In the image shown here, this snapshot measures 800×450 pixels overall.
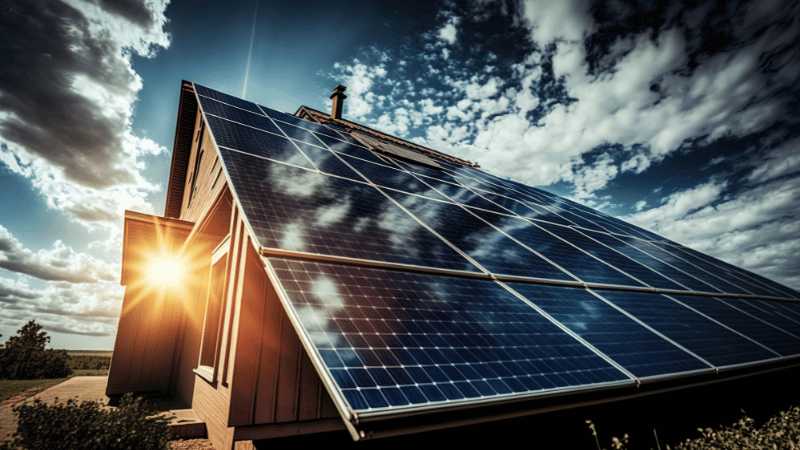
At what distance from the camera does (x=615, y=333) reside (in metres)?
4.45

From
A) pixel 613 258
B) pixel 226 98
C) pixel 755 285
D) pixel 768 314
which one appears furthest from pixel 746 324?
pixel 226 98

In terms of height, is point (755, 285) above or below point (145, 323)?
above

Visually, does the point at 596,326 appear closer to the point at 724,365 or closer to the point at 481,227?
the point at 724,365

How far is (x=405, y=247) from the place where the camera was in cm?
465

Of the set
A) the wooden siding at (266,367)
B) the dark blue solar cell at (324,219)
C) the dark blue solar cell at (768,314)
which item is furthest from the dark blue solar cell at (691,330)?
the wooden siding at (266,367)

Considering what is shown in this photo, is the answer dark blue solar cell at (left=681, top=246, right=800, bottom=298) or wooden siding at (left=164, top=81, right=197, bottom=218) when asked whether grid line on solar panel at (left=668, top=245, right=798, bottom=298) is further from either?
wooden siding at (left=164, top=81, right=197, bottom=218)

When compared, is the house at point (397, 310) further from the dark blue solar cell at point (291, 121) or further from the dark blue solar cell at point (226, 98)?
the dark blue solar cell at point (291, 121)

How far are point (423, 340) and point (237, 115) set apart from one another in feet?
24.1

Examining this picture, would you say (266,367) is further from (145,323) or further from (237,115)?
(145,323)

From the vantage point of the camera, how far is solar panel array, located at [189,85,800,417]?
109 inches

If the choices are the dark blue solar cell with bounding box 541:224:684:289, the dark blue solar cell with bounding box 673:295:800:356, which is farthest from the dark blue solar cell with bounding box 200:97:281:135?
the dark blue solar cell with bounding box 673:295:800:356

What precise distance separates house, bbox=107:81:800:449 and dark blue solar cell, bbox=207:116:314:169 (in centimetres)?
6

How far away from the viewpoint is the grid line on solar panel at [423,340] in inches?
100

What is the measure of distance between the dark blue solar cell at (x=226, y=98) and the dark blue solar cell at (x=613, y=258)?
8987 mm
